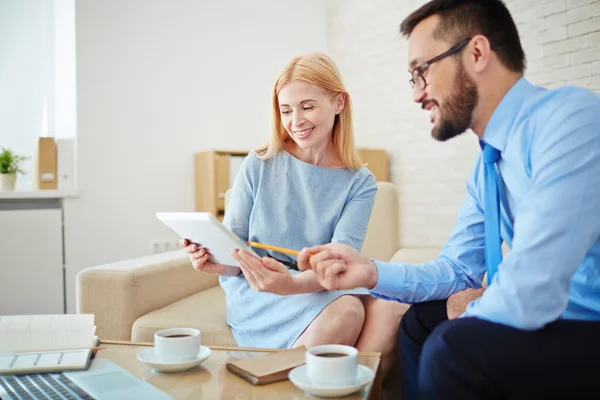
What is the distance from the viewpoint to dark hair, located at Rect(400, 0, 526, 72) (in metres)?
Answer: 1.11

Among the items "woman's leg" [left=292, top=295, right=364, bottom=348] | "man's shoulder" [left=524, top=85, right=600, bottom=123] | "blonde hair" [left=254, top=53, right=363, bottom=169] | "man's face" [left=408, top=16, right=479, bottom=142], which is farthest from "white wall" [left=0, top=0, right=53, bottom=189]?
"man's shoulder" [left=524, top=85, right=600, bottom=123]

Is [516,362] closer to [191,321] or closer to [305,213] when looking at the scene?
[305,213]

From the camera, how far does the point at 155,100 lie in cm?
374

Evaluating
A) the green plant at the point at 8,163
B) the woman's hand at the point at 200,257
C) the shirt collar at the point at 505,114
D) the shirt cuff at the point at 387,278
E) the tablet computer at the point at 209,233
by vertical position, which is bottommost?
the shirt cuff at the point at 387,278

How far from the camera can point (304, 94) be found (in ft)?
5.14

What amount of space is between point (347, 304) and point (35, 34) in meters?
3.12

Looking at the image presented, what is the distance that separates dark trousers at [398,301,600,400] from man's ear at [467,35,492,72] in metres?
0.51

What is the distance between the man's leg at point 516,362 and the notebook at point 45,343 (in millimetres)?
684

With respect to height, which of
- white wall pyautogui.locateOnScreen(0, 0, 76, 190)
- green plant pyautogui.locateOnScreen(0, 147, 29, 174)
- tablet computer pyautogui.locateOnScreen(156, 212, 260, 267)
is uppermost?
white wall pyautogui.locateOnScreen(0, 0, 76, 190)

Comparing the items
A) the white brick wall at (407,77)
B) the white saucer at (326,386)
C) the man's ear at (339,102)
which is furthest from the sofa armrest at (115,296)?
the white brick wall at (407,77)

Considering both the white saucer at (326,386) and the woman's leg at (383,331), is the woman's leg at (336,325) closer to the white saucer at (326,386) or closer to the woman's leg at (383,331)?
the woman's leg at (383,331)

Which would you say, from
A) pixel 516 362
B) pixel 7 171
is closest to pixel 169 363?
pixel 516 362

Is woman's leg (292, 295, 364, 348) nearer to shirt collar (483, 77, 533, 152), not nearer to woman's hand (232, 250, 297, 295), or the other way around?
woman's hand (232, 250, 297, 295)

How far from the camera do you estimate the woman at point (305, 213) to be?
1.44 metres
